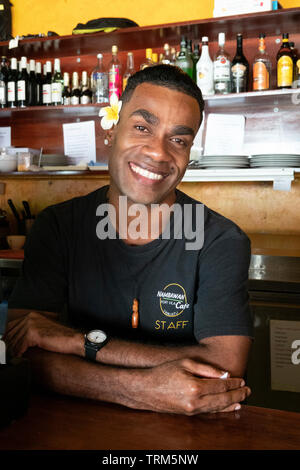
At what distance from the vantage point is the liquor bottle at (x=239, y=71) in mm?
2535

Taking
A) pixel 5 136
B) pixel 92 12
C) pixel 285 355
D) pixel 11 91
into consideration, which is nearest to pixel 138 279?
pixel 285 355

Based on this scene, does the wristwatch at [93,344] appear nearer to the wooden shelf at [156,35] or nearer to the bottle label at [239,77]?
the bottle label at [239,77]

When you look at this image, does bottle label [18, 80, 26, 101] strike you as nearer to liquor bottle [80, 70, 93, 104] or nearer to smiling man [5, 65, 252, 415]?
liquor bottle [80, 70, 93, 104]

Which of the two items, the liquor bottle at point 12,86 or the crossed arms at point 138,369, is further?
the liquor bottle at point 12,86

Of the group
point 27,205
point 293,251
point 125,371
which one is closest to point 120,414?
point 125,371

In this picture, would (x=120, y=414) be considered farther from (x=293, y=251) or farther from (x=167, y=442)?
(x=293, y=251)

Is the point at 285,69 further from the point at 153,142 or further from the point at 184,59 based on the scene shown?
the point at 153,142

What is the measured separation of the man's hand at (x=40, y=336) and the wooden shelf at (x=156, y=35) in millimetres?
2016

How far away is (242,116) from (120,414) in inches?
89.4

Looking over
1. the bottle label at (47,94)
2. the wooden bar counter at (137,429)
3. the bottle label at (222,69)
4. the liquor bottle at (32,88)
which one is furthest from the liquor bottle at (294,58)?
the wooden bar counter at (137,429)

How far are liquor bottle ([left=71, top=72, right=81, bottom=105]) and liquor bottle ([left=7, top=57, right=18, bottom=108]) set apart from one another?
0.38m

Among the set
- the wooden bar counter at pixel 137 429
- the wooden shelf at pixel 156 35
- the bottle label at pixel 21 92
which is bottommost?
the wooden bar counter at pixel 137 429

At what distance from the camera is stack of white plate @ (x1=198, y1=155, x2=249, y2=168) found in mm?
2398

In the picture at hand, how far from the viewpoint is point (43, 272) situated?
4.31 ft
